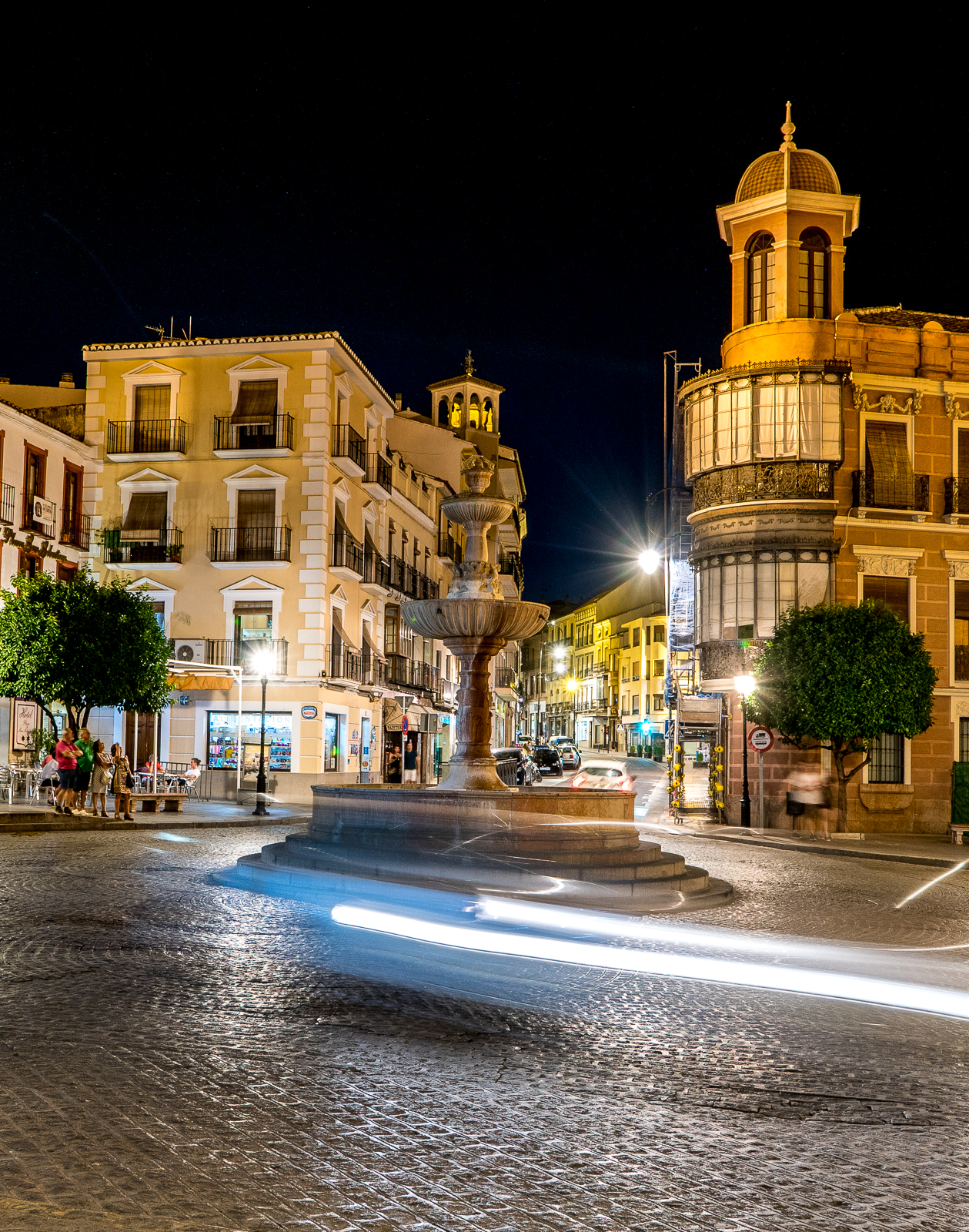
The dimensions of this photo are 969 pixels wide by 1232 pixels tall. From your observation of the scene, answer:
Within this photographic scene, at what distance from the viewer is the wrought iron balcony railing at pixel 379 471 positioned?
38906 mm

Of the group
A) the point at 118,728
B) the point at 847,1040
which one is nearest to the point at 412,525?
the point at 118,728

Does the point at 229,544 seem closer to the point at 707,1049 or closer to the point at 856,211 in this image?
the point at 856,211

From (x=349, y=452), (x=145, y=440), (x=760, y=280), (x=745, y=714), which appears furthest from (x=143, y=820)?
(x=760, y=280)

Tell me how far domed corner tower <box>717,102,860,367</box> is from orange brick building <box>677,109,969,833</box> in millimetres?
47

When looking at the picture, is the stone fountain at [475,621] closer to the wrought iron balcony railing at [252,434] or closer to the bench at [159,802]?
the bench at [159,802]

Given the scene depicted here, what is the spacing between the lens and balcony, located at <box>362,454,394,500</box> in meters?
38.8

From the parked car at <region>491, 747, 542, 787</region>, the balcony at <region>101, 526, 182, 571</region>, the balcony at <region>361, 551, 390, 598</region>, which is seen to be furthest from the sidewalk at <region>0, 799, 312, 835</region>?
the parked car at <region>491, 747, 542, 787</region>

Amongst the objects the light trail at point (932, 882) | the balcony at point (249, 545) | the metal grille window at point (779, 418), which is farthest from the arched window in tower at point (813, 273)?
the balcony at point (249, 545)

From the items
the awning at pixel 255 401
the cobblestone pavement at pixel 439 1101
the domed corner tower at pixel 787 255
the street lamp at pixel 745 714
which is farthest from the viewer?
the awning at pixel 255 401

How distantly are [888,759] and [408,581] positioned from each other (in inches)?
813

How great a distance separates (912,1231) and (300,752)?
1235 inches

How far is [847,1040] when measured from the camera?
7.01m

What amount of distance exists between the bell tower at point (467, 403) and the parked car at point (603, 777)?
2631 centimetres

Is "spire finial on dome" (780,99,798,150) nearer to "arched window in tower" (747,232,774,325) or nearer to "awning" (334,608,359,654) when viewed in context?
"arched window in tower" (747,232,774,325)
